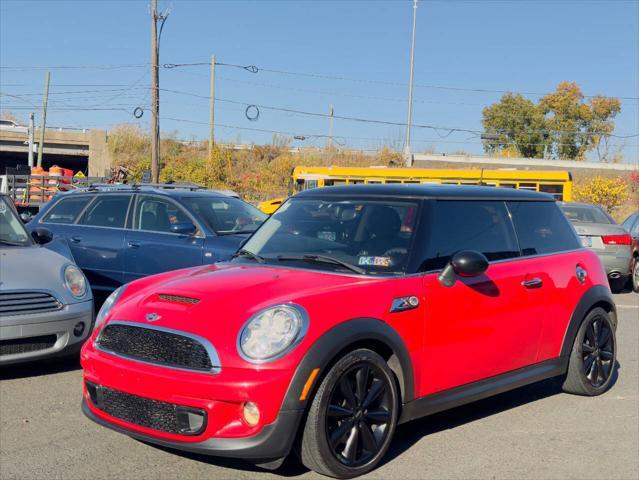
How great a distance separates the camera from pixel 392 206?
495 centimetres

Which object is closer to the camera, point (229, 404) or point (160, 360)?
point (229, 404)

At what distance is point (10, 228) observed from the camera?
23.9ft

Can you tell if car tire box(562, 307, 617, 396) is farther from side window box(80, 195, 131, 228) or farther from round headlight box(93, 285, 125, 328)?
side window box(80, 195, 131, 228)

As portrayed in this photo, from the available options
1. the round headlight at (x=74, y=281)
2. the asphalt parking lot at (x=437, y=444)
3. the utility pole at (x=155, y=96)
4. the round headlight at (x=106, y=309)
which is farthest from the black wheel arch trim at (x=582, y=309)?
the utility pole at (x=155, y=96)

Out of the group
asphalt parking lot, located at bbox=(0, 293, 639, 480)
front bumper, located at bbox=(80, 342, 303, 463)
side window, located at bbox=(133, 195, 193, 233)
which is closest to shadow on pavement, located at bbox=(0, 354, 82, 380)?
asphalt parking lot, located at bbox=(0, 293, 639, 480)

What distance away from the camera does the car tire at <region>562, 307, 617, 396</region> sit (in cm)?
586

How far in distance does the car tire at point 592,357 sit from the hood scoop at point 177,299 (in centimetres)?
321

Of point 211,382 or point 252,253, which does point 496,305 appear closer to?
point 252,253

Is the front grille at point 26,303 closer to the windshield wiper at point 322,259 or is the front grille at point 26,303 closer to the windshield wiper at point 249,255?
the windshield wiper at point 249,255

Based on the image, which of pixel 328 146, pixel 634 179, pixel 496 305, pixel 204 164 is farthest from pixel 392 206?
pixel 328 146

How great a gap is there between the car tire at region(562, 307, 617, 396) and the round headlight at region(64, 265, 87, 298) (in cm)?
420

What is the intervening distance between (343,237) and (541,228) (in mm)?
1792

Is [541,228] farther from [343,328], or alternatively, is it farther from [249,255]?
[343,328]

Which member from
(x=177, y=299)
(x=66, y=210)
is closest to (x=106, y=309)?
(x=177, y=299)
